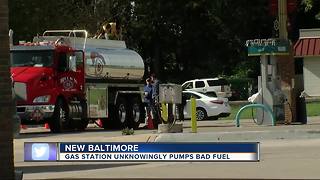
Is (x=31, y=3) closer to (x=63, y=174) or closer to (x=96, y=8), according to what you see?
(x=96, y=8)

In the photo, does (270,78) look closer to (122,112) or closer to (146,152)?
(122,112)

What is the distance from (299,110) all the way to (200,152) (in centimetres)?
1218

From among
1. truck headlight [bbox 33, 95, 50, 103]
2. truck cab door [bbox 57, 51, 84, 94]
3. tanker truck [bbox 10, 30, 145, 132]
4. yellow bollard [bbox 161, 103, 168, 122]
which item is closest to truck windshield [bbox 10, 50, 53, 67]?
tanker truck [bbox 10, 30, 145, 132]

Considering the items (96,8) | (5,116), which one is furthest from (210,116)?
(5,116)

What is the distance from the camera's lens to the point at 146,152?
10695 millimetres

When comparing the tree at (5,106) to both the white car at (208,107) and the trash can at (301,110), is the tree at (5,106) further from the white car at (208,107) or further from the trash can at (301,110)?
the white car at (208,107)

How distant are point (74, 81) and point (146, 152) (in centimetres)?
1285

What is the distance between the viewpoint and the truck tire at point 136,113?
26.0 m

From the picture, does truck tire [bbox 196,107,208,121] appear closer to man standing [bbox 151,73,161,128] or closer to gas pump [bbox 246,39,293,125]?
man standing [bbox 151,73,161,128]

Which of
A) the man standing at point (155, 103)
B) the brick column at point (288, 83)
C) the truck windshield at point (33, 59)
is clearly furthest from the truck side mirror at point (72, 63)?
the brick column at point (288, 83)

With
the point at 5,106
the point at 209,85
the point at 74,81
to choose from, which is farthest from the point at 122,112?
the point at 209,85

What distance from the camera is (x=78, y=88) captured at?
23.4 m

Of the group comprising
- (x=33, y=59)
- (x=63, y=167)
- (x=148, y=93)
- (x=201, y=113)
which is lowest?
(x=63, y=167)

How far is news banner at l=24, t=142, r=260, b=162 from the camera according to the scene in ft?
35.0
